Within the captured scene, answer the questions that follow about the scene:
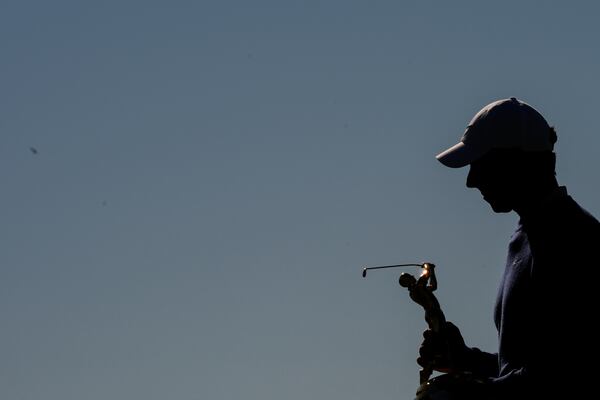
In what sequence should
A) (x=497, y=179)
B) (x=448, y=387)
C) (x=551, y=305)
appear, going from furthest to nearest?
(x=497, y=179), (x=448, y=387), (x=551, y=305)

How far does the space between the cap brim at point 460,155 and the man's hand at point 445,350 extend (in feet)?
4.14

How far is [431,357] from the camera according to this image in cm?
1023

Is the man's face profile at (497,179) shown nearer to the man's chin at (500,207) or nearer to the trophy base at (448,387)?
the man's chin at (500,207)

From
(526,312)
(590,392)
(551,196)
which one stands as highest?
(551,196)

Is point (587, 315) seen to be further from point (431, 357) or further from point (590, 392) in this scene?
→ point (431, 357)

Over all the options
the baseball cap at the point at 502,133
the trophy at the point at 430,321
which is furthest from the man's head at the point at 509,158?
the trophy at the point at 430,321

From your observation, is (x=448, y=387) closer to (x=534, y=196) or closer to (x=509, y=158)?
(x=534, y=196)

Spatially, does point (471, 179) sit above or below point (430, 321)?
above

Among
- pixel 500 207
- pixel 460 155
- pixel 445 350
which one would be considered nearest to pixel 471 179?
pixel 460 155

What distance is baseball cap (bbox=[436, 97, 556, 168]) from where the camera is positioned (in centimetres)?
982

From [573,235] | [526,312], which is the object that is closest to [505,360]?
[526,312]

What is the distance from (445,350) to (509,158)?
1.51 meters

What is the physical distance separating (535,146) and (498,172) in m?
0.31

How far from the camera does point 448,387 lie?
968 cm
